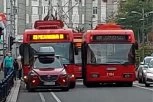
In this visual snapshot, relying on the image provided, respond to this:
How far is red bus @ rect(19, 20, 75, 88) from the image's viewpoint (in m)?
32.9

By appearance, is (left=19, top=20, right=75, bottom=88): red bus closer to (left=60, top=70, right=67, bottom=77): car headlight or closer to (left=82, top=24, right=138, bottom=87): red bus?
(left=82, top=24, right=138, bottom=87): red bus

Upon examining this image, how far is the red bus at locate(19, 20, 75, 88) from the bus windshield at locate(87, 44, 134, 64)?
163 centimetres

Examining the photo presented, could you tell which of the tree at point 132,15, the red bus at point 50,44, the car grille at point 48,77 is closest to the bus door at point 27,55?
the red bus at point 50,44

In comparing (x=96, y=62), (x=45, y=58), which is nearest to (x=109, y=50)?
(x=96, y=62)

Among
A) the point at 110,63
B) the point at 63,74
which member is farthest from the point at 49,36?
the point at 63,74

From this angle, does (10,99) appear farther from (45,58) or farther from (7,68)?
(7,68)

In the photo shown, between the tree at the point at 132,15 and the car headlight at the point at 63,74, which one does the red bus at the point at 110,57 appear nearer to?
the car headlight at the point at 63,74

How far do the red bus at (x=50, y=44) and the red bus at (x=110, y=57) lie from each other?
4.70 ft

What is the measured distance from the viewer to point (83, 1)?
10862 cm

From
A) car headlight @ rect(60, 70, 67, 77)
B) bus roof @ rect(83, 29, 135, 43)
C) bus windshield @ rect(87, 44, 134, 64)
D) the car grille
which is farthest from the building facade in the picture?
the car grille

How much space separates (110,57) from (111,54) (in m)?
0.16

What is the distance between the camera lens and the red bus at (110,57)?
34.1 metres

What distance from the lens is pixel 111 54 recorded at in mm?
34188

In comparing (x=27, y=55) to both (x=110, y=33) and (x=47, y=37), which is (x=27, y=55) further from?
(x=110, y=33)
